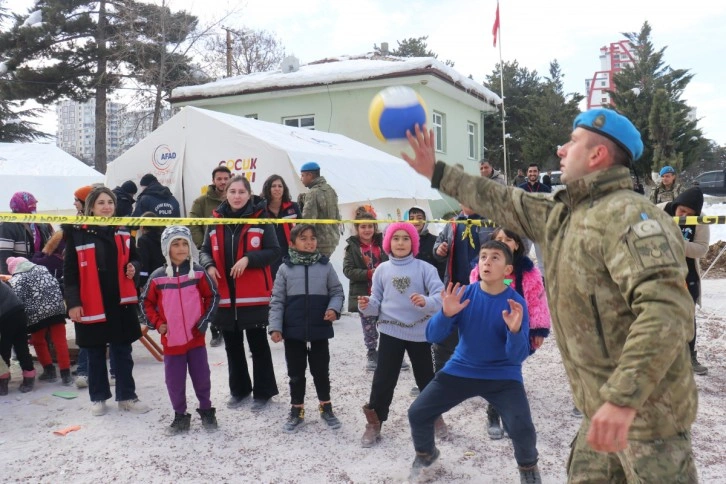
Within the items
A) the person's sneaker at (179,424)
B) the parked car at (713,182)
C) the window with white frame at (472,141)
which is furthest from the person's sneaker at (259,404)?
the parked car at (713,182)

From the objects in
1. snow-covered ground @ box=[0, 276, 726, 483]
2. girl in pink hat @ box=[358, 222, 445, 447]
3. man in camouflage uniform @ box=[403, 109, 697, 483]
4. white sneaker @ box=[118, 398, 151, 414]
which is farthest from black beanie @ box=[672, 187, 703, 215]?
white sneaker @ box=[118, 398, 151, 414]

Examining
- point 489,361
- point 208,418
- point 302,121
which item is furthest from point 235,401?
point 302,121

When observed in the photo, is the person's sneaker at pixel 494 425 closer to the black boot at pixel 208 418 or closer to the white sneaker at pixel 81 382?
the black boot at pixel 208 418

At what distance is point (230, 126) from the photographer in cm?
1002

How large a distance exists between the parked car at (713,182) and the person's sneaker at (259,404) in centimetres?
2972

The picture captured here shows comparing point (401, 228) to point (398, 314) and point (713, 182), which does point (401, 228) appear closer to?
point (398, 314)

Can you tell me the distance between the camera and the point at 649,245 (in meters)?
1.91

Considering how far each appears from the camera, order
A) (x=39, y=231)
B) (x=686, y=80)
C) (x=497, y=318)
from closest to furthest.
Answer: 1. (x=497, y=318)
2. (x=39, y=231)
3. (x=686, y=80)

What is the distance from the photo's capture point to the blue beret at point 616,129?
2207 millimetres

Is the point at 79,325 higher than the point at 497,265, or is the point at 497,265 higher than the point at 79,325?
the point at 497,265

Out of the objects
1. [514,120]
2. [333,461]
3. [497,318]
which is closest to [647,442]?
[497,318]

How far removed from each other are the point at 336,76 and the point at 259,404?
17.2m

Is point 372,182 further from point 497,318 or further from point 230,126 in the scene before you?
point 497,318

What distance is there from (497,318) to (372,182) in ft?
28.4
